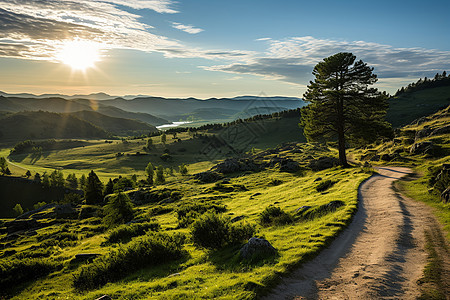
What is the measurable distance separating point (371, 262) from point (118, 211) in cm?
4635

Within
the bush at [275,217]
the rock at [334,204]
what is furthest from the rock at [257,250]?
the rock at [334,204]

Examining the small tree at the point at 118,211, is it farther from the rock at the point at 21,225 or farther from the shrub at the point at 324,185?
the shrub at the point at 324,185

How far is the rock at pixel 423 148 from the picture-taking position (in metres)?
43.0

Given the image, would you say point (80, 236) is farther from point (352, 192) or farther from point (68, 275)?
point (352, 192)

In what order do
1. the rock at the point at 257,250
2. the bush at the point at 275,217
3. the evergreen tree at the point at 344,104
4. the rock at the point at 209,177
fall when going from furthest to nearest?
the rock at the point at 209,177, the evergreen tree at the point at 344,104, the bush at the point at 275,217, the rock at the point at 257,250

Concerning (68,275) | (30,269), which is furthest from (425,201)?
(30,269)

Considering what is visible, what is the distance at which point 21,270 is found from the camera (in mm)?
21656

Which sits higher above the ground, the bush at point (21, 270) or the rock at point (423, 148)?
the rock at point (423, 148)

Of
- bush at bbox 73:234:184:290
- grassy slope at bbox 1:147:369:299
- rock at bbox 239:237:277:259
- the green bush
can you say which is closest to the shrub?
grassy slope at bbox 1:147:369:299

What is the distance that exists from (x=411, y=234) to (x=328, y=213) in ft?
21.3

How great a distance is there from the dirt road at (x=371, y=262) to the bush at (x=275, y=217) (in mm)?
5565

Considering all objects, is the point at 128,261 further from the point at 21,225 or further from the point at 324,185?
the point at 21,225

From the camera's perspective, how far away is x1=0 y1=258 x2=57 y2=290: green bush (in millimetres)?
20531

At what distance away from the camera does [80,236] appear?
140 ft
